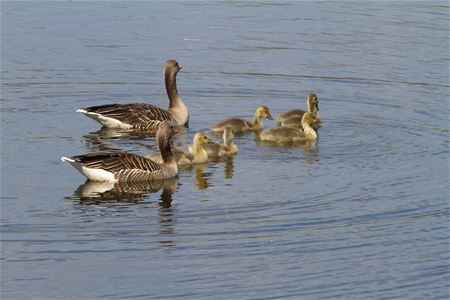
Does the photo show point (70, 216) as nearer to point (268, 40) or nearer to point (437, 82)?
point (437, 82)

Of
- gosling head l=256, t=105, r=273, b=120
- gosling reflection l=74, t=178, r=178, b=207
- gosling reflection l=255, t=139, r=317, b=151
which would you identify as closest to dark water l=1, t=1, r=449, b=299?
gosling reflection l=74, t=178, r=178, b=207

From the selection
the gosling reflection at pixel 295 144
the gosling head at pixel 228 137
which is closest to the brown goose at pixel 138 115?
the gosling reflection at pixel 295 144

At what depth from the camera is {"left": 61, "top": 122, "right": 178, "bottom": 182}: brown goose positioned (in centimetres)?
1566

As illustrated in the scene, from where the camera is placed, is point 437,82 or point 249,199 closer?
point 249,199

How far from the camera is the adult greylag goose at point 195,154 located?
56.3ft

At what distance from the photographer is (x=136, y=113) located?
19688mm

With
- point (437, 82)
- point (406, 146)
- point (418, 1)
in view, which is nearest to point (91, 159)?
point (406, 146)

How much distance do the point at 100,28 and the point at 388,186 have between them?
12.5 metres

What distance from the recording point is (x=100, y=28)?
2652 centimetres

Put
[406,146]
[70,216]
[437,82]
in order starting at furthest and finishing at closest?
[437,82], [406,146], [70,216]

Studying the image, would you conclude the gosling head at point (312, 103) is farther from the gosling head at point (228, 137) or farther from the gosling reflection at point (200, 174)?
the gosling reflection at point (200, 174)

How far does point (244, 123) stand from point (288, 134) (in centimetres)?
87

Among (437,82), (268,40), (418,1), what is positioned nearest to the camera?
(437,82)

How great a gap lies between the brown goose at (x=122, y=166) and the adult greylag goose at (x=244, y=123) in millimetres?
2206
